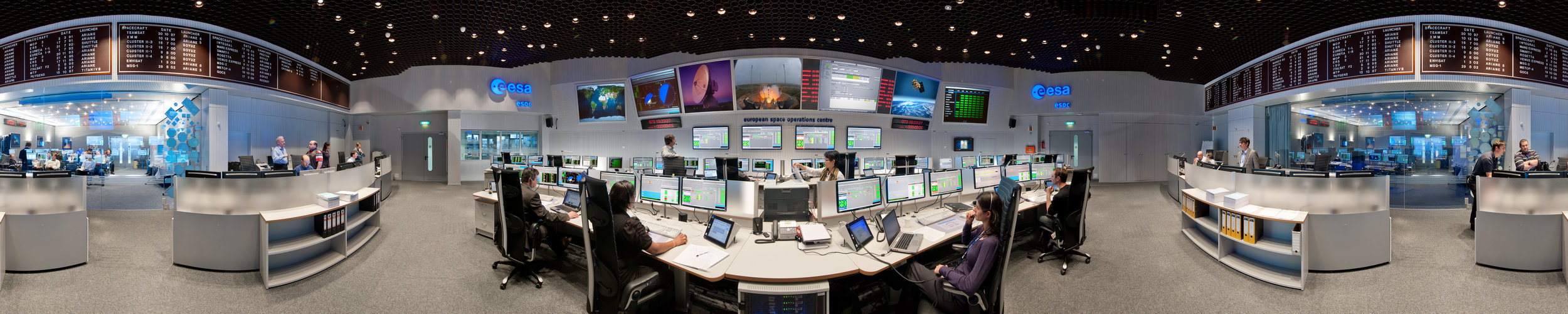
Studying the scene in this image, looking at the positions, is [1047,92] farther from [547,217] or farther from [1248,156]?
[547,217]

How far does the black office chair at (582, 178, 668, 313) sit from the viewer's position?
8.22ft

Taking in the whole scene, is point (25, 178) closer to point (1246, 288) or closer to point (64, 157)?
point (64, 157)

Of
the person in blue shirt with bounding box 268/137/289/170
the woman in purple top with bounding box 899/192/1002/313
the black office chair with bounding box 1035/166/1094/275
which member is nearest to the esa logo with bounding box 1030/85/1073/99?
the black office chair with bounding box 1035/166/1094/275

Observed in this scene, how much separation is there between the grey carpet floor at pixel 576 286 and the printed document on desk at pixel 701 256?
1010mm

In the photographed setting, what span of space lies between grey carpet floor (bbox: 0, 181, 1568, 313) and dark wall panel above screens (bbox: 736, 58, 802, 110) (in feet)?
16.5

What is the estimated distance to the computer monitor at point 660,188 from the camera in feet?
12.7

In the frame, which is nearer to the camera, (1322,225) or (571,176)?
(1322,225)

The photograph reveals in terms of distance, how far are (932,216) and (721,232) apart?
6.38 feet

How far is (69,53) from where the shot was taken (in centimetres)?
602

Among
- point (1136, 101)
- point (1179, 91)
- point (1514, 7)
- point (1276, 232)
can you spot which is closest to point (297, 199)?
point (1276, 232)

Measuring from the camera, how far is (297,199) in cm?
414

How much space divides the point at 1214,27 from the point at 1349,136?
3523 millimetres

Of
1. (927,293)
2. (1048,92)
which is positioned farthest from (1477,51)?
(927,293)

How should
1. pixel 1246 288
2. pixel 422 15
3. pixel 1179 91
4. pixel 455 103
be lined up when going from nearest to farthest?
pixel 1246 288, pixel 422 15, pixel 455 103, pixel 1179 91
